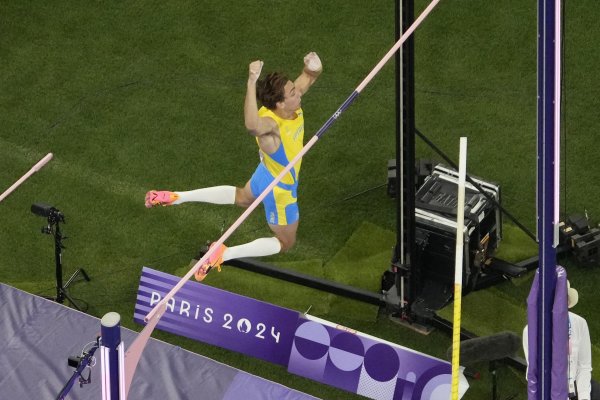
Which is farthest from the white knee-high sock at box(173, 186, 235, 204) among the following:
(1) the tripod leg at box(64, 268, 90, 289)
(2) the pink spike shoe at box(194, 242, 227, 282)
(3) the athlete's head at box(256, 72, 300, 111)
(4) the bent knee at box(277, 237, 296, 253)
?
(1) the tripod leg at box(64, 268, 90, 289)

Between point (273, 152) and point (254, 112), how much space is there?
466 millimetres

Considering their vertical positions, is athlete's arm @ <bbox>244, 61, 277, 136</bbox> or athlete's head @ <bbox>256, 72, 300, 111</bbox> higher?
athlete's head @ <bbox>256, 72, 300, 111</bbox>

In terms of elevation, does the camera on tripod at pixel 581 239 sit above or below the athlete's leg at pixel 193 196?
above

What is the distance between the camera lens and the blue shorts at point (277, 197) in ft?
30.4

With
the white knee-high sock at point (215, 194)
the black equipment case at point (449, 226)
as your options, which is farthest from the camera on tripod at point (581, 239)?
the white knee-high sock at point (215, 194)

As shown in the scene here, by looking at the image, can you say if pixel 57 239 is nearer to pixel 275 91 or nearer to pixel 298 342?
pixel 298 342

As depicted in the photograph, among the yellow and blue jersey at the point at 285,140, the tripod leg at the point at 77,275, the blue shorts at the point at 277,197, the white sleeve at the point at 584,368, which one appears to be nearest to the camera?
the white sleeve at the point at 584,368

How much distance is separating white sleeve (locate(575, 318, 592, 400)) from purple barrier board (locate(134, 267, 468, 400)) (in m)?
1.07

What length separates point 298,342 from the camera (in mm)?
10008

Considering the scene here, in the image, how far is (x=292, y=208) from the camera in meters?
9.55

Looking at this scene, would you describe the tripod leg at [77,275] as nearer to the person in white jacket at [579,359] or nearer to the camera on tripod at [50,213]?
the camera on tripod at [50,213]

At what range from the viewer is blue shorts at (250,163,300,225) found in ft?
30.4

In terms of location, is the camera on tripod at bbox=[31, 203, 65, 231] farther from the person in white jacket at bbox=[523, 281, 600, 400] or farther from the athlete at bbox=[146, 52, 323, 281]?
the person in white jacket at bbox=[523, 281, 600, 400]

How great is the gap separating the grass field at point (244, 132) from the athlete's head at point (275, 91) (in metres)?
2.69
